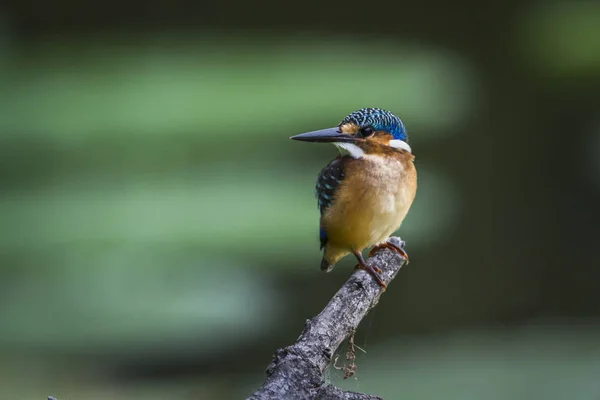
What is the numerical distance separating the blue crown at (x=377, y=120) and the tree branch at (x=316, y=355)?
1.24 feet

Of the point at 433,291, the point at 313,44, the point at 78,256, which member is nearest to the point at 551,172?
the point at 433,291

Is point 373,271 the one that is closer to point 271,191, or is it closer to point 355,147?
point 355,147

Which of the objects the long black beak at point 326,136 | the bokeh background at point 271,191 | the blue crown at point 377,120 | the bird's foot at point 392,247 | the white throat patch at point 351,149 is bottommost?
the bird's foot at point 392,247

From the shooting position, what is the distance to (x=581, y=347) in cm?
364

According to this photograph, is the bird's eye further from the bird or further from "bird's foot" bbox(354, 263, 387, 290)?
"bird's foot" bbox(354, 263, 387, 290)

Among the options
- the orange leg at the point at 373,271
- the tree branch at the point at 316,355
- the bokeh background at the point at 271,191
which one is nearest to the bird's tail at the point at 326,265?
the orange leg at the point at 373,271

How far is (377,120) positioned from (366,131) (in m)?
0.03

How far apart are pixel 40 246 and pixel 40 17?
97 centimetres

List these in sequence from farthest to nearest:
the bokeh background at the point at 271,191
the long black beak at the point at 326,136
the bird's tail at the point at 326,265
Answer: the bokeh background at the point at 271,191, the bird's tail at the point at 326,265, the long black beak at the point at 326,136

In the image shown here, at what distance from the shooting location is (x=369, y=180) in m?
1.74

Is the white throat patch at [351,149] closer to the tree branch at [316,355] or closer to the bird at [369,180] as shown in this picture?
the bird at [369,180]

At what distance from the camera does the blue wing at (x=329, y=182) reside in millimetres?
1785

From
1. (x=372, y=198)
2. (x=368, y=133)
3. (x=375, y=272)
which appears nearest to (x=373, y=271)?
(x=375, y=272)

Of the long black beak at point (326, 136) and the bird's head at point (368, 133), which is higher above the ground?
the bird's head at point (368, 133)
